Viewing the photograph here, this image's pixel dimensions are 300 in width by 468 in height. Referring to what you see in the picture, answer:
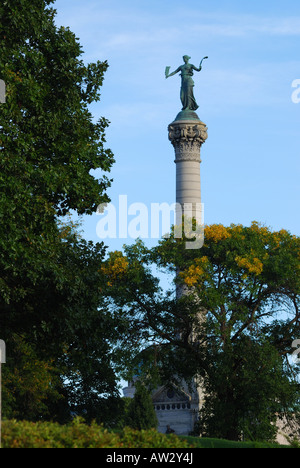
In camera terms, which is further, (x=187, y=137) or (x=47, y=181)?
(x=187, y=137)

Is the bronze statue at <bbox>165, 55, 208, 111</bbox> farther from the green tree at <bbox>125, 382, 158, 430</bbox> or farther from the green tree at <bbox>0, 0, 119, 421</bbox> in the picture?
the green tree at <bbox>0, 0, 119, 421</bbox>

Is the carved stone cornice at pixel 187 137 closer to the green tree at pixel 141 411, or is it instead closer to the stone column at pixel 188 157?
the stone column at pixel 188 157

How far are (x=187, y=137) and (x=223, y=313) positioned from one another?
28.9 meters

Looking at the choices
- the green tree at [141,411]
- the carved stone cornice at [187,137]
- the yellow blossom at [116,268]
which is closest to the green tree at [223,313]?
the yellow blossom at [116,268]

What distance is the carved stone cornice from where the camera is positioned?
215ft

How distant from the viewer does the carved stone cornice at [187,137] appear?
215 feet

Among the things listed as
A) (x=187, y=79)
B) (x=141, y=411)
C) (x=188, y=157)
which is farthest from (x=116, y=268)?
(x=187, y=79)

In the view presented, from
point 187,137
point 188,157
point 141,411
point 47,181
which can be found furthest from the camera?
point 188,157

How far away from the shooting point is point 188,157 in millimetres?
65938

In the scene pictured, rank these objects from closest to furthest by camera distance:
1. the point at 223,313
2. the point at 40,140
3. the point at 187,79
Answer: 1. the point at 40,140
2. the point at 223,313
3. the point at 187,79

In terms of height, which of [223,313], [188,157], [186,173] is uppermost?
[188,157]

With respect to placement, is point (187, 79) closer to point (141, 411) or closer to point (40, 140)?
point (141, 411)

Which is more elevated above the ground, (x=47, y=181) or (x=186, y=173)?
(x=186, y=173)
